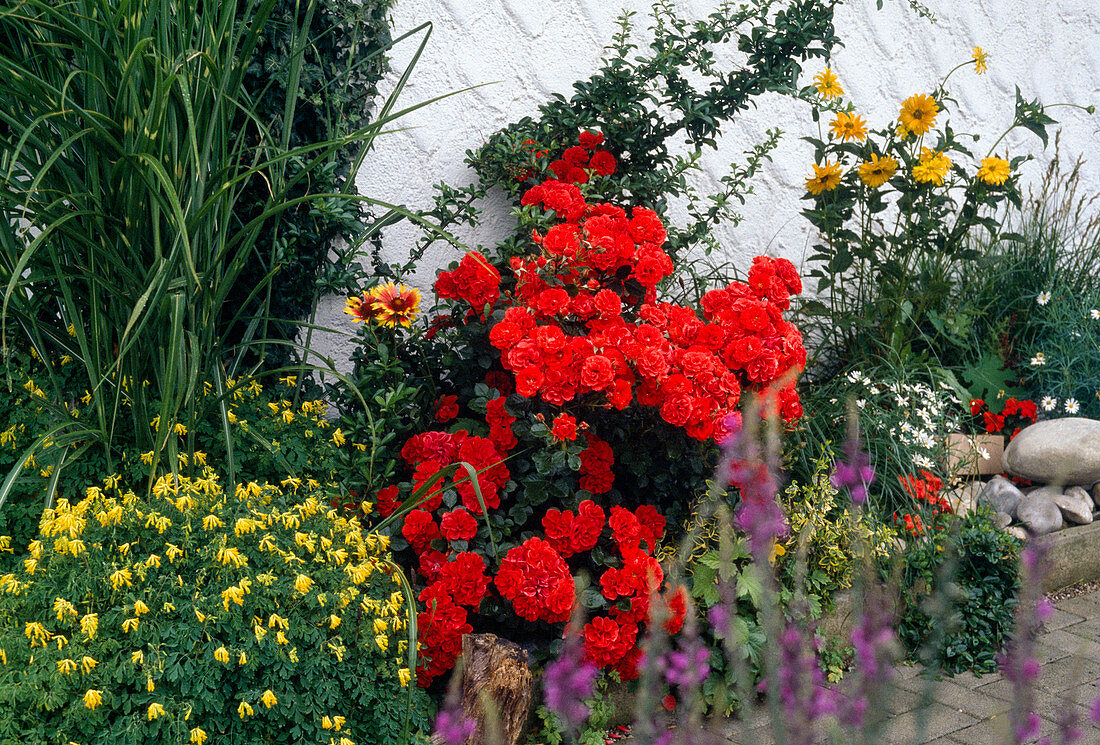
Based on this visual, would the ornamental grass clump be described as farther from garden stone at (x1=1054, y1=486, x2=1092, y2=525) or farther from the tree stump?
garden stone at (x1=1054, y1=486, x2=1092, y2=525)

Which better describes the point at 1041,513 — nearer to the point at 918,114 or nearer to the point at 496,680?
the point at 918,114

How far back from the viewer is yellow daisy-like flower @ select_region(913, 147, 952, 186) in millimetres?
3484

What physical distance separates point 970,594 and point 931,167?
169cm

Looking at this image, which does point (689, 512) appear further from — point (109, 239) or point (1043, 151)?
point (1043, 151)

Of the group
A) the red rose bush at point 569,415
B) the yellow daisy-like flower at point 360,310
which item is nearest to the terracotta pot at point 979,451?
the red rose bush at point 569,415

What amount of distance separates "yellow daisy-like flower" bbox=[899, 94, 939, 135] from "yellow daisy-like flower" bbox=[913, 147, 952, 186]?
12cm

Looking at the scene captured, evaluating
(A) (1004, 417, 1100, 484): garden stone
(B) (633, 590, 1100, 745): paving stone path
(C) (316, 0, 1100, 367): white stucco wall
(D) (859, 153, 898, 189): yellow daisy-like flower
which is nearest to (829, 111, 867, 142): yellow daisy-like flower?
(D) (859, 153, 898, 189): yellow daisy-like flower

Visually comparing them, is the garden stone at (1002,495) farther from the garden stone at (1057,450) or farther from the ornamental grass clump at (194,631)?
the ornamental grass clump at (194,631)

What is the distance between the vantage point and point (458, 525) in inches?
86.8

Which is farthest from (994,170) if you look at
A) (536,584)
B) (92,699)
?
(92,699)

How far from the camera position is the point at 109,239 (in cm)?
191

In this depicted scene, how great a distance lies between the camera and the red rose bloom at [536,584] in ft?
6.84

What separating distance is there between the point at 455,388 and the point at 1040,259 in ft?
10.3

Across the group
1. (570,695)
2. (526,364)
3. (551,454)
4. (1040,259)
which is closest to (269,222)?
(526,364)
